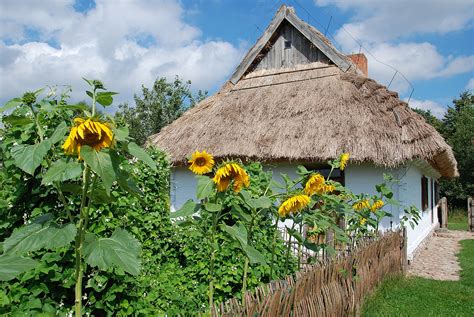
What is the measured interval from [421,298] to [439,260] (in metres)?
3.95

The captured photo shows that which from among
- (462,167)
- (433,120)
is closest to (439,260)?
(462,167)

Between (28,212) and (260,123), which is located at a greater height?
(260,123)

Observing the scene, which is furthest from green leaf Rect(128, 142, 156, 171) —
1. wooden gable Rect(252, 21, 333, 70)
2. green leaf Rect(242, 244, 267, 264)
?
wooden gable Rect(252, 21, 333, 70)

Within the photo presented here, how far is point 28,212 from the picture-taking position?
8.87ft

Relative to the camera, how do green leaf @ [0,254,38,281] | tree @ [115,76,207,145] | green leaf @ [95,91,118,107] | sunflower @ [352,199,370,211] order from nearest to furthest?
green leaf @ [0,254,38,281] < green leaf @ [95,91,118,107] < sunflower @ [352,199,370,211] < tree @ [115,76,207,145]

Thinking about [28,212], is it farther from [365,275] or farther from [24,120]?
[365,275]

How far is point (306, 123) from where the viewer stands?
29.8 feet

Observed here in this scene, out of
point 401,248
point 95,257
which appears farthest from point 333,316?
point 401,248

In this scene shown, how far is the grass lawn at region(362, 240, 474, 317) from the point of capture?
4.67 meters

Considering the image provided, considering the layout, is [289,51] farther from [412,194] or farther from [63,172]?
[63,172]

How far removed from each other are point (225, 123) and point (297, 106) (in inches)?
64.6

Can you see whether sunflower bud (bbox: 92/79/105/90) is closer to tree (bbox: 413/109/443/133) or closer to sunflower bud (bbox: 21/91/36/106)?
sunflower bud (bbox: 21/91/36/106)

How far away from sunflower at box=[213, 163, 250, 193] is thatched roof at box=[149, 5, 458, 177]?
6.11 metres

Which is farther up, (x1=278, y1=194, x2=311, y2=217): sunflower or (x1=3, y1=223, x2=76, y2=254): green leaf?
(x1=278, y1=194, x2=311, y2=217): sunflower
